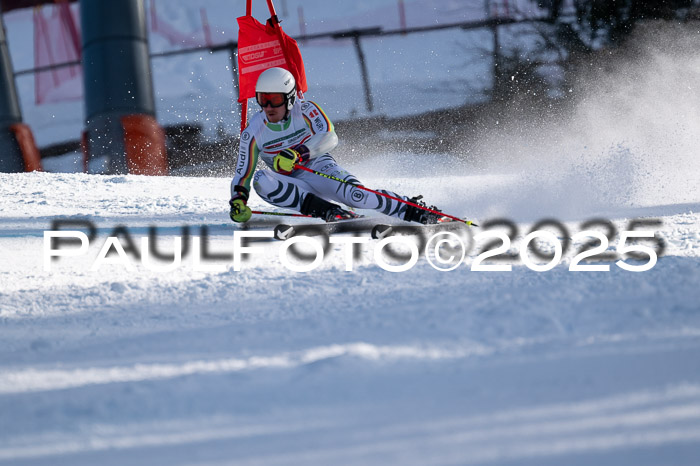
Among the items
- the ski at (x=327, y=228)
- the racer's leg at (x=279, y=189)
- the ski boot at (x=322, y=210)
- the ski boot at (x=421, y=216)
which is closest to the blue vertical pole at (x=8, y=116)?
the racer's leg at (x=279, y=189)

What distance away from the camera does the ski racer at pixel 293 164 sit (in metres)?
4.32

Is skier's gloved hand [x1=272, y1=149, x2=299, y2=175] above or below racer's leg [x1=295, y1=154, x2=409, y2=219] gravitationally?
above

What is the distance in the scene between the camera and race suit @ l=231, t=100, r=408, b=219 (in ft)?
14.6

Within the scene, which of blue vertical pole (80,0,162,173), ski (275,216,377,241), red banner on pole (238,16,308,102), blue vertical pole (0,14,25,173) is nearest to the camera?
ski (275,216,377,241)

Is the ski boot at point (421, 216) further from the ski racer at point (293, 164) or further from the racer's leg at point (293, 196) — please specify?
the racer's leg at point (293, 196)

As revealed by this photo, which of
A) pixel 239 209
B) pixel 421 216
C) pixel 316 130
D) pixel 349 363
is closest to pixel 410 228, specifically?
pixel 421 216

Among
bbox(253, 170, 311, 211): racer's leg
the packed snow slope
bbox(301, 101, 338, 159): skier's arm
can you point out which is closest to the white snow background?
the packed snow slope

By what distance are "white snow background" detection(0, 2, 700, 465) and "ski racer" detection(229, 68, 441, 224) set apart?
75 centimetres

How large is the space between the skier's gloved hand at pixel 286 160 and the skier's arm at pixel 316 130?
18 centimetres

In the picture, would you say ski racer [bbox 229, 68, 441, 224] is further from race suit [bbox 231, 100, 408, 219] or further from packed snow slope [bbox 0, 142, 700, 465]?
packed snow slope [bbox 0, 142, 700, 465]

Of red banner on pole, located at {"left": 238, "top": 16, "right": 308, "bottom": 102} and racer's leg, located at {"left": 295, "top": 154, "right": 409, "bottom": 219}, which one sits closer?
racer's leg, located at {"left": 295, "top": 154, "right": 409, "bottom": 219}

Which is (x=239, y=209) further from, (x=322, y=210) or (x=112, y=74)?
(x=112, y=74)

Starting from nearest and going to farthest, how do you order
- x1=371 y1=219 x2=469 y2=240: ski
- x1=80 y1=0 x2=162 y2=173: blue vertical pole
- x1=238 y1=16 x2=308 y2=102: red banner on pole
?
x1=371 y1=219 x2=469 y2=240: ski, x1=238 y1=16 x2=308 y2=102: red banner on pole, x1=80 y1=0 x2=162 y2=173: blue vertical pole

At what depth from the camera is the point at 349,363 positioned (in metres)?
1.93
